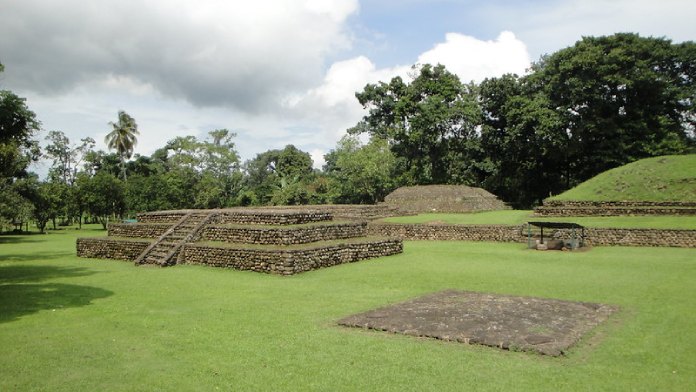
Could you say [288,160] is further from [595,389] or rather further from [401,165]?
[595,389]

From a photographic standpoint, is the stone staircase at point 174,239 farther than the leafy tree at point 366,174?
No

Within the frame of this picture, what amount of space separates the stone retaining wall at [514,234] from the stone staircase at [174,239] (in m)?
9.05

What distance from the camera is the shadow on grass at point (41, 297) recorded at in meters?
8.82

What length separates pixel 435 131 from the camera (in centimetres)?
4197

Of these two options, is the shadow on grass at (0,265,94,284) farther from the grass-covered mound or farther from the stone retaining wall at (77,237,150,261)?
the grass-covered mound

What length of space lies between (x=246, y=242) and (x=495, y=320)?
9.97m

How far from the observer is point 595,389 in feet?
15.7

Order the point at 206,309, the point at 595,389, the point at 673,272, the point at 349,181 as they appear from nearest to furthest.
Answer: the point at 595,389 → the point at 206,309 → the point at 673,272 → the point at 349,181

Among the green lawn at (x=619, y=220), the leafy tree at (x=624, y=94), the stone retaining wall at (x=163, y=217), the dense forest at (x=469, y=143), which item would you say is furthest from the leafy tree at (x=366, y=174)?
the stone retaining wall at (x=163, y=217)

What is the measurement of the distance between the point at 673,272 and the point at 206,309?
11318 millimetres

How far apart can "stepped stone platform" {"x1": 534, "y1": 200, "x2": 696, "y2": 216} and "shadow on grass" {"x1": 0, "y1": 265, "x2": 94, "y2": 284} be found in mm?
21112

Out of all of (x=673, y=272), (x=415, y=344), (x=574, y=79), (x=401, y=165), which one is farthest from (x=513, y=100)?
(x=415, y=344)

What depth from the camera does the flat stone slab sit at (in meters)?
6.40

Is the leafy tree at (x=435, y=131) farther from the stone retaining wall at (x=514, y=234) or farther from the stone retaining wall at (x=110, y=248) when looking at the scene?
the stone retaining wall at (x=110, y=248)
